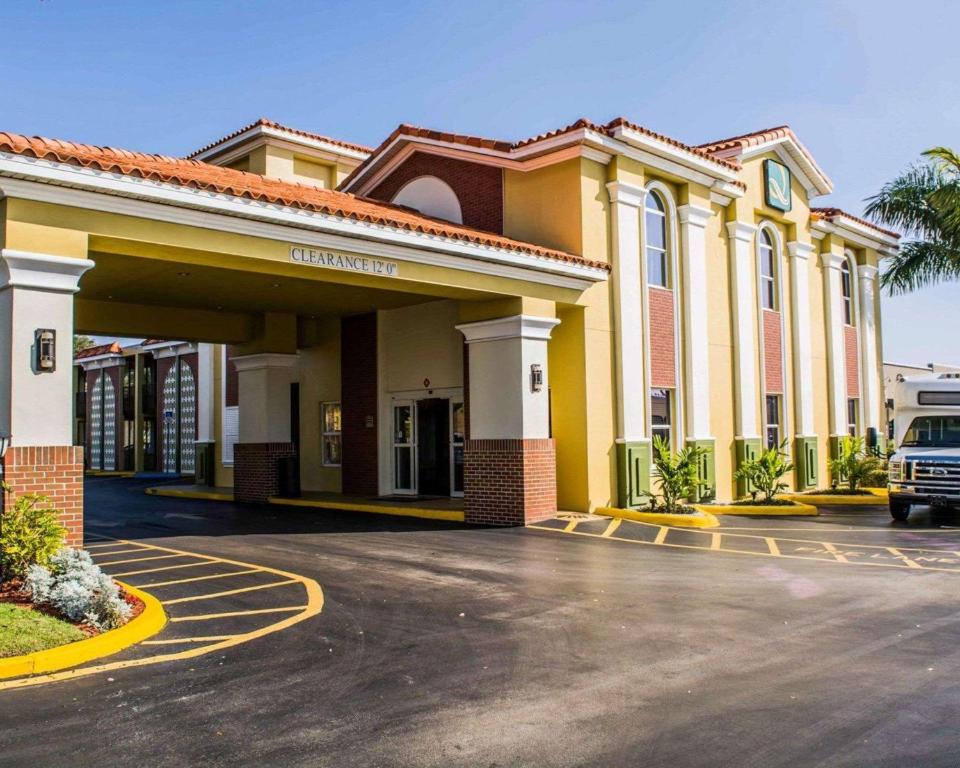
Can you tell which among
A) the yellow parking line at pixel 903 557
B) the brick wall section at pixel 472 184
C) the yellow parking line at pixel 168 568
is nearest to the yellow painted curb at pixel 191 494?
the brick wall section at pixel 472 184

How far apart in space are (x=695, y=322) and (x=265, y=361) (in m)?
10.1

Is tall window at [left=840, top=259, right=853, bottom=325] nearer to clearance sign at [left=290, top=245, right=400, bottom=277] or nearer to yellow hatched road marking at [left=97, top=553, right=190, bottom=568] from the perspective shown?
clearance sign at [left=290, top=245, right=400, bottom=277]

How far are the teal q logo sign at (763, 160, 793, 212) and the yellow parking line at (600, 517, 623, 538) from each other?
35.8 ft

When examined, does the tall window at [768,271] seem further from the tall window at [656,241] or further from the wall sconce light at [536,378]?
the wall sconce light at [536,378]

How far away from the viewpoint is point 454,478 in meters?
19.9

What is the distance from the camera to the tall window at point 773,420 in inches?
912

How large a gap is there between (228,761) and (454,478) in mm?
14961

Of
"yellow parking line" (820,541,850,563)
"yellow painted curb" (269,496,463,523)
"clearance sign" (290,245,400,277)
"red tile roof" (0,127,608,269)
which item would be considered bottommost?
"yellow parking line" (820,541,850,563)

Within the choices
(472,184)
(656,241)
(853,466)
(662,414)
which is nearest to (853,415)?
(853,466)

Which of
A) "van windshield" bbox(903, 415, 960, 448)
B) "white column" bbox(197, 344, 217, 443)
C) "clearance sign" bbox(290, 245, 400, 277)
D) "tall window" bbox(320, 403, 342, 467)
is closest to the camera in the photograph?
"clearance sign" bbox(290, 245, 400, 277)

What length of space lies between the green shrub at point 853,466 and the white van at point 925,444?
4592 mm

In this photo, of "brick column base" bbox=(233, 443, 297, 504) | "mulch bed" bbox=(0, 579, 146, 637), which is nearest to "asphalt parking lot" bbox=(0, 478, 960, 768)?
"mulch bed" bbox=(0, 579, 146, 637)

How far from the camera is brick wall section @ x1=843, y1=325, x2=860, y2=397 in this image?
1071 inches

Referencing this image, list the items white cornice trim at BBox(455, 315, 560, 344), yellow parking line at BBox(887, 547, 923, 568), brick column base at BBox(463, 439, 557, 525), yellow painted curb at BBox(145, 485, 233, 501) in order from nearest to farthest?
1. yellow parking line at BBox(887, 547, 923, 568)
2. brick column base at BBox(463, 439, 557, 525)
3. white cornice trim at BBox(455, 315, 560, 344)
4. yellow painted curb at BBox(145, 485, 233, 501)
